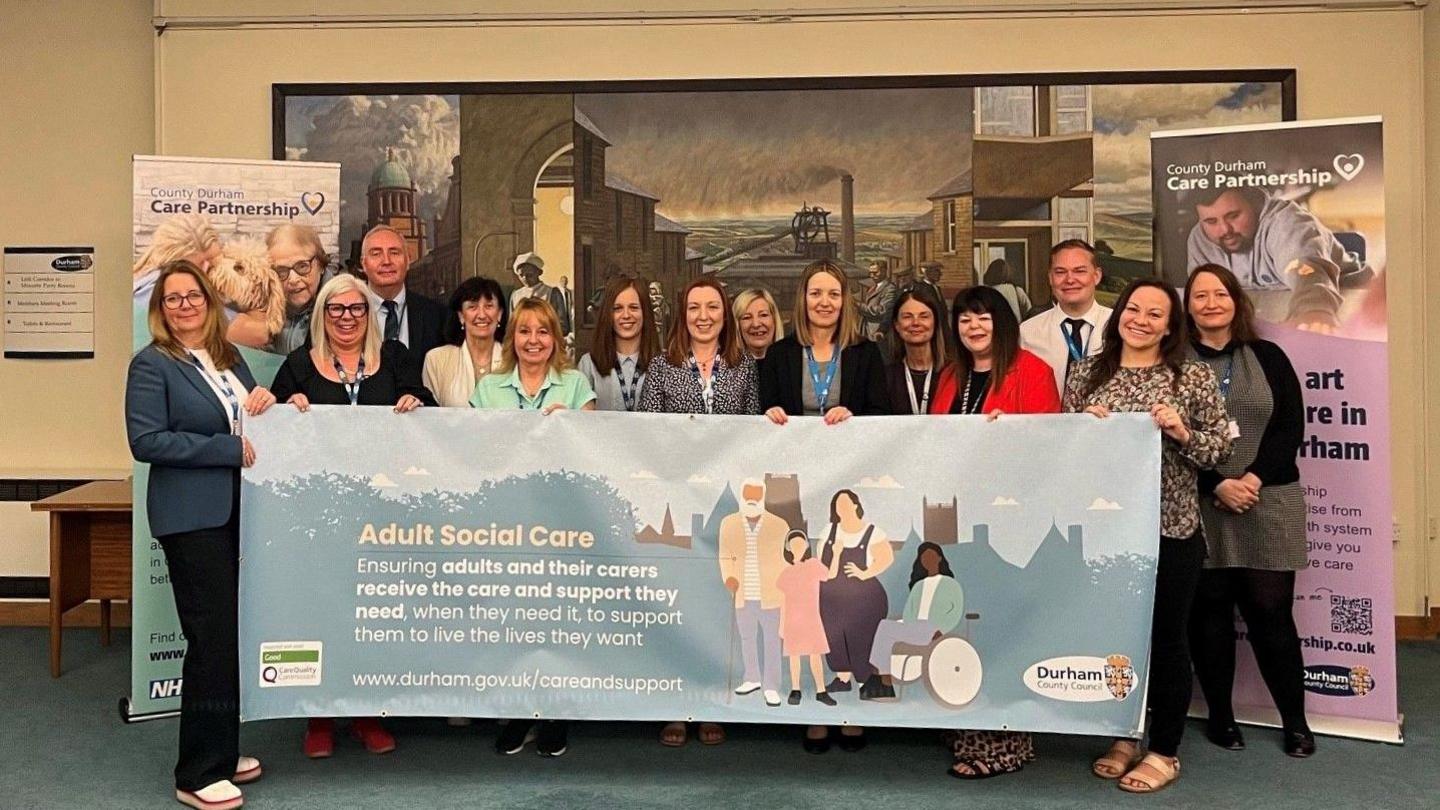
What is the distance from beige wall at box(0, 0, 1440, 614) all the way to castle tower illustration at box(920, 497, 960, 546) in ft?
8.42

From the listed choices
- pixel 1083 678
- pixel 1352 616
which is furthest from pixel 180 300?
pixel 1352 616

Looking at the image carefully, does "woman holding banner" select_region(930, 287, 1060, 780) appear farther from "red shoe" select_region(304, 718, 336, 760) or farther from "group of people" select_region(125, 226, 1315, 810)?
"red shoe" select_region(304, 718, 336, 760)

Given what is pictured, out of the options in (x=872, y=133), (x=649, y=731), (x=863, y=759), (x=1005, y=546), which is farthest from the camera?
(x=872, y=133)

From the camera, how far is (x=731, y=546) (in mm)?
3334

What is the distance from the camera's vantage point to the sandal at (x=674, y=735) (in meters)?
3.73

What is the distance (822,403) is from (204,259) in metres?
2.43

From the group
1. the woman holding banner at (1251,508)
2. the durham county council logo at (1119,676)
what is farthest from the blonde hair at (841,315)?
the durham county council logo at (1119,676)

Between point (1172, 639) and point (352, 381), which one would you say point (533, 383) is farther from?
point (1172, 639)

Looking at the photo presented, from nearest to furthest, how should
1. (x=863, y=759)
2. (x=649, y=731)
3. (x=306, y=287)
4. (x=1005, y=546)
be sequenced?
1. (x=1005, y=546)
2. (x=863, y=759)
3. (x=649, y=731)
4. (x=306, y=287)

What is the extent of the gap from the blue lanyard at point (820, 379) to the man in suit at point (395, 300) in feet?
5.18

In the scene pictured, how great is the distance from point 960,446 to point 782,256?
199 centimetres

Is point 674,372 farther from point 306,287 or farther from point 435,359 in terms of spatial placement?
point 306,287

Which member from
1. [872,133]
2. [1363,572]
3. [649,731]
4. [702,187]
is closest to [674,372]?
[649,731]

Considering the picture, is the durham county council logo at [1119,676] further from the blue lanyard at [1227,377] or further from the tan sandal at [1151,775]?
the blue lanyard at [1227,377]
